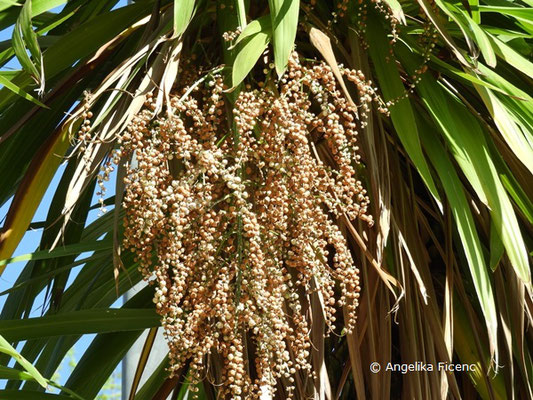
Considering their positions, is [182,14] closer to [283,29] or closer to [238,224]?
[283,29]

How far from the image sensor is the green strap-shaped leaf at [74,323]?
1470 millimetres

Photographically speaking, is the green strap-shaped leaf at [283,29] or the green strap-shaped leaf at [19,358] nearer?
the green strap-shaped leaf at [19,358]

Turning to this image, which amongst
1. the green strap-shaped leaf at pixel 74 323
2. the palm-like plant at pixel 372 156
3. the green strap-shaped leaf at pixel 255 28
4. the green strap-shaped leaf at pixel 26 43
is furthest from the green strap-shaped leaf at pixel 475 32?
the green strap-shaped leaf at pixel 74 323

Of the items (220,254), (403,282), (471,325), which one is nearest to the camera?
(220,254)

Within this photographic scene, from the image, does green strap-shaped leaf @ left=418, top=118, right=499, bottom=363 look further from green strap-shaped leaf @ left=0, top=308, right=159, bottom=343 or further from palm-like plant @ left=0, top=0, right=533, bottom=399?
green strap-shaped leaf @ left=0, top=308, right=159, bottom=343

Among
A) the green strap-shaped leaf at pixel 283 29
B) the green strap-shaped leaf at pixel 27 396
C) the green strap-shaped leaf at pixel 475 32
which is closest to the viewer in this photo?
the green strap-shaped leaf at pixel 283 29

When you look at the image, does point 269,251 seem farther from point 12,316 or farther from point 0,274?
point 12,316

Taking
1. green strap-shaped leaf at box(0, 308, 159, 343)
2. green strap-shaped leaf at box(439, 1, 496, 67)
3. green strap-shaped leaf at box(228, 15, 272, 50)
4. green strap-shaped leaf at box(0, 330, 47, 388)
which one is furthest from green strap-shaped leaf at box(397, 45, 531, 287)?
green strap-shaped leaf at box(0, 330, 47, 388)

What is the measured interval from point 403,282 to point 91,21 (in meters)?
0.74

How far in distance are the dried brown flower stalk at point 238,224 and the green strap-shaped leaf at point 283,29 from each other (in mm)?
51

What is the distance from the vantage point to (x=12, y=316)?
6.08ft

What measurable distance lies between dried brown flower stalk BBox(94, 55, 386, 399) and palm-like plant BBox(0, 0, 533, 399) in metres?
0.06

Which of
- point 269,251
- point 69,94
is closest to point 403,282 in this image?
point 269,251

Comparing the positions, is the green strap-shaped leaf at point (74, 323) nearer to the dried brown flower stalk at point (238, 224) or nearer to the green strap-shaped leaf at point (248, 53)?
the dried brown flower stalk at point (238, 224)
